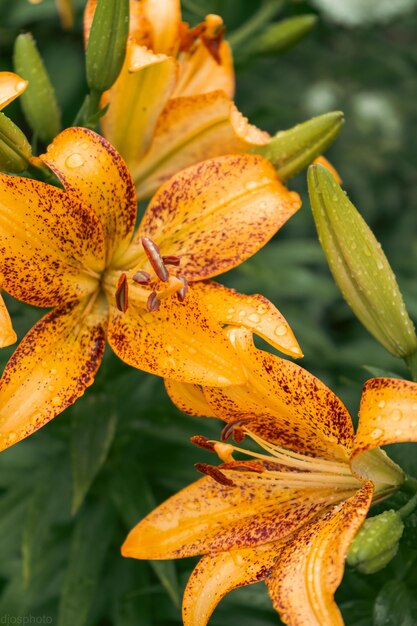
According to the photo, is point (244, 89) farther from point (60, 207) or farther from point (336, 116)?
point (60, 207)

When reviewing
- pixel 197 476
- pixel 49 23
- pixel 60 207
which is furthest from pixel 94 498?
pixel 49 23

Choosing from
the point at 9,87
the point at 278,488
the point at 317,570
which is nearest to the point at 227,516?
the point at 278,488

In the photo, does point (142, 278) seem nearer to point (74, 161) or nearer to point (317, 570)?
point (74, 161)

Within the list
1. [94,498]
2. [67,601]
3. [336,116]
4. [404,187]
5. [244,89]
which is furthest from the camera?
[404,187]

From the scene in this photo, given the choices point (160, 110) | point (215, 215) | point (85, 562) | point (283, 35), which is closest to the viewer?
point (215, 215)

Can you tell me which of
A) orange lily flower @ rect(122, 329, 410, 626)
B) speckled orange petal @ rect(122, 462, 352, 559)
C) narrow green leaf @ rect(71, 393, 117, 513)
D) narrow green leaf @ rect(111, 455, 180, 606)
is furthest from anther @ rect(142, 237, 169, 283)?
narrow green leaf @ rect(111, 455, 180, 606)

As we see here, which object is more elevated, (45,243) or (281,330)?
(45,243)

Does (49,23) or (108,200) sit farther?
(49,23)
